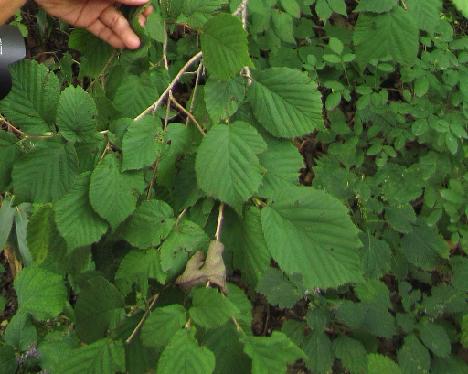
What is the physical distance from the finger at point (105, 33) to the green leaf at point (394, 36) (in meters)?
0.58

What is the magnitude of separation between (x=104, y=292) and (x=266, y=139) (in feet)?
1.30

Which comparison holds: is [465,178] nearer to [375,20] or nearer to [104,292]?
[375,20]

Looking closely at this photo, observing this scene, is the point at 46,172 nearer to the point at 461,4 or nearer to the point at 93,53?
the point at 93,53

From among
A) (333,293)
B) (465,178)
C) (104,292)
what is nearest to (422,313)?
(333,293)

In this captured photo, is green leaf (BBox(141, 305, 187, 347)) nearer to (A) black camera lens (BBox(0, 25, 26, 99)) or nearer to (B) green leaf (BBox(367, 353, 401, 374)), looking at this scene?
(A) black camera lens (BBox(0, 25, 26, 99))

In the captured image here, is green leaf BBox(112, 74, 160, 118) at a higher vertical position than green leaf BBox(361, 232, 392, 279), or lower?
higher

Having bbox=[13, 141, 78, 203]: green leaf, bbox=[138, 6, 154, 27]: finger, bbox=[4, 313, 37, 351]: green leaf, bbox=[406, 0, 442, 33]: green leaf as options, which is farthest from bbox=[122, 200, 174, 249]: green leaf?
bbox=[4, 313, 37, 351]: green leaf

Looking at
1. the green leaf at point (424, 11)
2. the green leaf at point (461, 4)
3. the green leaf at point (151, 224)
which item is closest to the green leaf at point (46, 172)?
the green leaf at point (151, 224)

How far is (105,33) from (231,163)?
54 cm

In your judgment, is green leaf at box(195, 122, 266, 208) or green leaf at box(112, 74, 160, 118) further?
green leaf at box(112, 74, 160, 118)

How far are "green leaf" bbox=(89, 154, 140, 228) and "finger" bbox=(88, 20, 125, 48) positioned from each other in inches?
14.9

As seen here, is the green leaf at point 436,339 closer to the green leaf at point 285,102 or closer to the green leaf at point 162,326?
the green leaf at point 285,102

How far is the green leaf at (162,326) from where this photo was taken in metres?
0.67

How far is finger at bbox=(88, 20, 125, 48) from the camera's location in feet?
3.51
